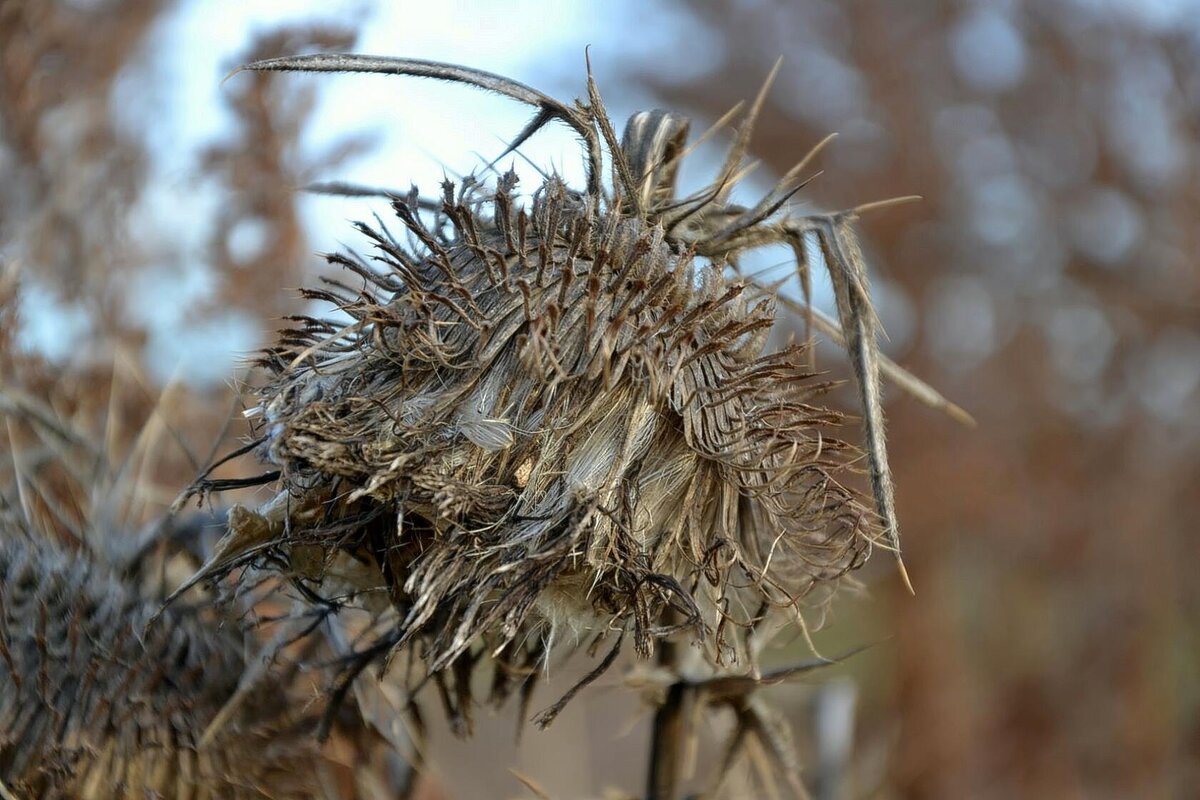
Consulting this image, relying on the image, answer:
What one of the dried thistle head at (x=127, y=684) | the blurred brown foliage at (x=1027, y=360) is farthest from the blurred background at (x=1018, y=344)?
the dried thistle head at (x=127, y=684)

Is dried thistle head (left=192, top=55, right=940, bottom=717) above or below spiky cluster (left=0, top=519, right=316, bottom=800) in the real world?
above

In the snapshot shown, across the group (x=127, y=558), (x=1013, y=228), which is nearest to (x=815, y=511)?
(x=127, y=558)

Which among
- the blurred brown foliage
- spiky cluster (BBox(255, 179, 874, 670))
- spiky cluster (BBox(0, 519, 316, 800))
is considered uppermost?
the blurred brown foliage

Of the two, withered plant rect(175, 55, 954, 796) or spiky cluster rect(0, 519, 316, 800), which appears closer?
withered plant rect(175, 55, 954, 796)

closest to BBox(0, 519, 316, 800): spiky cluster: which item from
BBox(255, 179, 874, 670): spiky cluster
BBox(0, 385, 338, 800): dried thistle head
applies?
BBox(0, 385, 338, 800): dried thistle head

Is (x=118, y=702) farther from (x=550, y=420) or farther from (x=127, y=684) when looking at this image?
(x=550, y=420)

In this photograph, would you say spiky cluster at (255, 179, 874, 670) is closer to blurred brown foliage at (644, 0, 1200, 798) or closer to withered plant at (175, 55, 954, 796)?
withered plant at (175, 55, 954, 796)

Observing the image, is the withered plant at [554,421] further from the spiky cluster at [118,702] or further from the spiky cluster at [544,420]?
the spiky cluster at [118,702]

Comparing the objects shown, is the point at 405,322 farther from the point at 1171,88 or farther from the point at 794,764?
the point at 1171,88

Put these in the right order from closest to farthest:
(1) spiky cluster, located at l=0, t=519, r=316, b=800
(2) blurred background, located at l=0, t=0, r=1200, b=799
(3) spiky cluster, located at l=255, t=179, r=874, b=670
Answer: (3) spiky cluster, located at l=255, t=179, r=874, b=670
(1) spiky cluster, located at l=0, t=519, r=316, b=800
(2) blurred background, located at l=0, t=0, r=1200, b=799

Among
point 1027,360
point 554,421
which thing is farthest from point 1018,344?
point 554,421
